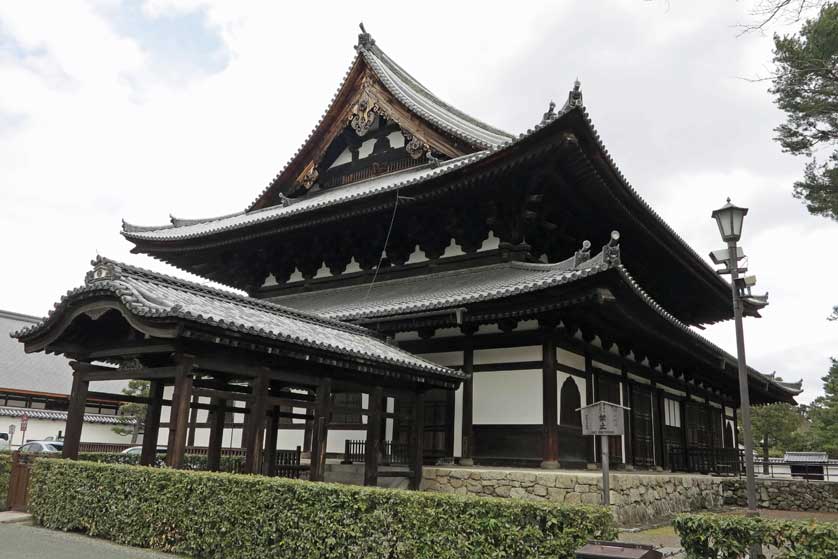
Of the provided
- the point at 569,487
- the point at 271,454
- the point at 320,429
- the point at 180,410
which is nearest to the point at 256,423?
the point at 180,410

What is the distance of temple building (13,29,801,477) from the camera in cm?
1056

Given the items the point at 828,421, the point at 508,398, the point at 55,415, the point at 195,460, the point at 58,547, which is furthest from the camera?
the point at 828,421

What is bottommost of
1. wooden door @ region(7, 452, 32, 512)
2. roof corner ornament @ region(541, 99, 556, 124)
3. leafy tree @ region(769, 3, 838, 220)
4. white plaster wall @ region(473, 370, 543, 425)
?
wooden door @ region(7, 452, 32, 512)

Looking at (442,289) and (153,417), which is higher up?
(442,289)

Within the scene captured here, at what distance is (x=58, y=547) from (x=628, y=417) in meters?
12.7

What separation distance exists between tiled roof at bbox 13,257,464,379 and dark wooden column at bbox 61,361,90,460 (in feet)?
3.10

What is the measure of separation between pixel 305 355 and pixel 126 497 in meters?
3.17

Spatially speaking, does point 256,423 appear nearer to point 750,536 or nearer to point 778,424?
point 750,536

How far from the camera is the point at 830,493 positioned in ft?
60.7

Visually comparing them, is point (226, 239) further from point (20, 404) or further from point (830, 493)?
point (20, 404)

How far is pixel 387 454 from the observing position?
543 inches

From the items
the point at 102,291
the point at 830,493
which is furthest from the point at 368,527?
the point at 830,493

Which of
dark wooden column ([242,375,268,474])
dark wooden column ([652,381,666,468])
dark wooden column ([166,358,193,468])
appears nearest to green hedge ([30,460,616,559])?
dark wooden column ([166,358,193,468])

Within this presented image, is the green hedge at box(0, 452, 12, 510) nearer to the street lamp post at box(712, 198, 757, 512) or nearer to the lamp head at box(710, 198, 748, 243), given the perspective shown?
the street lamp post at box(712, 198, 757, 512)
